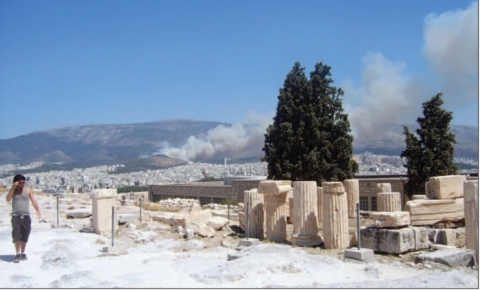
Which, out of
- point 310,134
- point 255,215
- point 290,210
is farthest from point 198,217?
point 310,134

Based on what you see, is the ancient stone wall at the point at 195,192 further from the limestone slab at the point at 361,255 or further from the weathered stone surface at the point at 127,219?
the limestone slab at the point at 361,255

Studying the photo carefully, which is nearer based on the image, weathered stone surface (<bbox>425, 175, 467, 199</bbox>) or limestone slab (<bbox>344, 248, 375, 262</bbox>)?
limestone slab (<bbox>344, 248, 375, 262</bbox>)

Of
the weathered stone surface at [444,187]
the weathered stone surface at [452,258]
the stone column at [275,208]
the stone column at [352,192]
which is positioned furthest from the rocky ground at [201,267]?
the stone column at [352,192]

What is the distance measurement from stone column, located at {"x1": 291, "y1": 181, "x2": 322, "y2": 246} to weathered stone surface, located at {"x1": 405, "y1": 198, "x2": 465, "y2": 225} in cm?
252

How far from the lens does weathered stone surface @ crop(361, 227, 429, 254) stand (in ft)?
35.2

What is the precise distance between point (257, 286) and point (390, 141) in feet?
603

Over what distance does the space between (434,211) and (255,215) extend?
4.83 metres

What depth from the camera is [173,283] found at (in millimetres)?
8438

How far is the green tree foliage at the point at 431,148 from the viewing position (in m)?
24.9

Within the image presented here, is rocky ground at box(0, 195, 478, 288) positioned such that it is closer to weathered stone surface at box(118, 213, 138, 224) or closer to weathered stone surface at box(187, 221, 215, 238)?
weathered stone surface at box(187, 221, 215, 238)

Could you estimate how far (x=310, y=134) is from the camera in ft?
90.0

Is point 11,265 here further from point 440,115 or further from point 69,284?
point 440,115

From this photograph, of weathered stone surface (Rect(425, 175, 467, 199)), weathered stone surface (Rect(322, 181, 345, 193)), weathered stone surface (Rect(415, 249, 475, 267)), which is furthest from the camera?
weathered stone surface (Rect(425, 175, 467, 199))

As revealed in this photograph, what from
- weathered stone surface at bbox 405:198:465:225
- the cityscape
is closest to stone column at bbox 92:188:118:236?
weathered stone surface at bbox 405:198:465:225
